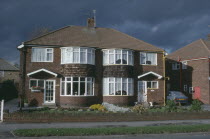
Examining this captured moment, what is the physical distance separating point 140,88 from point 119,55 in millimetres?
4239

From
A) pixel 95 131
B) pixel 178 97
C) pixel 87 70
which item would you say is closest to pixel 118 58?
pixel 87 70

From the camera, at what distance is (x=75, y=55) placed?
961 inches

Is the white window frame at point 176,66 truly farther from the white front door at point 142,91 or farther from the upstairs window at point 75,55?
the upstairs window at point 75,55

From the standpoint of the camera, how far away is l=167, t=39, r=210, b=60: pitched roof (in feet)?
112

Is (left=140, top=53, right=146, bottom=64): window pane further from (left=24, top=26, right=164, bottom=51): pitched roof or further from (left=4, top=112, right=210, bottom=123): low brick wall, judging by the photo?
(left=4, top=112, right=210, bottom=123): low brick wall

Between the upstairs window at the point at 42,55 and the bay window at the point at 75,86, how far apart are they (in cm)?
250

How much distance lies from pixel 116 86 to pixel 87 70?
3252 mm

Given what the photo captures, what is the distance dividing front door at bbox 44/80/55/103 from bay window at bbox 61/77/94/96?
0.95 m

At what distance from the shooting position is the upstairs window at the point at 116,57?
84.2ft

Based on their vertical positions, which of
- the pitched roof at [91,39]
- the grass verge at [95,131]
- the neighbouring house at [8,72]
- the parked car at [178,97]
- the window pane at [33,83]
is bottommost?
the grass verge at [95,131]

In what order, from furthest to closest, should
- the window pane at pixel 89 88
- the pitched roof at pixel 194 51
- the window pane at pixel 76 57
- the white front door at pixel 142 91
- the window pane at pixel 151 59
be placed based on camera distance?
1. the pitched roof at pixel 194 51
2. the window pane at pixel 151 59
3. the white front door at pixel 142 91
4. the window pane at pixel 89 88
5. the window pane at pixel 76 57

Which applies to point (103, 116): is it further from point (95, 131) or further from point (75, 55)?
point (75, 55)

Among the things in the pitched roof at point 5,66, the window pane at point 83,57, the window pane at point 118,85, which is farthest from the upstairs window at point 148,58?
the pitched roof at point 5,66

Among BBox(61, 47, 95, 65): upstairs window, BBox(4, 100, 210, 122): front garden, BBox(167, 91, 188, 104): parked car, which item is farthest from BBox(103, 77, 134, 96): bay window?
BBox(4, 100, 210, 122): front garden
